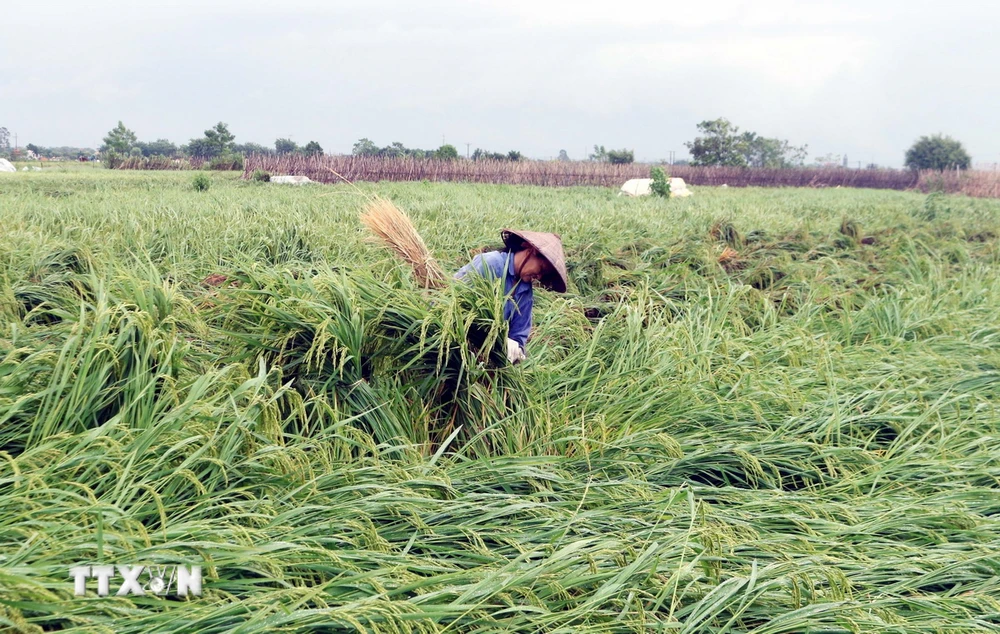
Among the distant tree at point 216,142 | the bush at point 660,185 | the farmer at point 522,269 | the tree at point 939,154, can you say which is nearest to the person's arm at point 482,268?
the farmer at point 522,269

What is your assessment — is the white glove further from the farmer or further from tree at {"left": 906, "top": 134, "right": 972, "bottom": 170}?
tree at {"left": 906, "top": 134, "right": 972, "bottom": 170}

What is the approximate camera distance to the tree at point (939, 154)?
4256 cm

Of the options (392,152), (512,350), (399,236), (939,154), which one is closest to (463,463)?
(512,350)

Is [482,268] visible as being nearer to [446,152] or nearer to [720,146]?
[446,152]

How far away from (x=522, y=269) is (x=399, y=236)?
71 centimetres

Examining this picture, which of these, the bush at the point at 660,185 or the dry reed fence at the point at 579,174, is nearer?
the bush at the point at 660,185

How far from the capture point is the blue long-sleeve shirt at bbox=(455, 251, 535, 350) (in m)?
3.33

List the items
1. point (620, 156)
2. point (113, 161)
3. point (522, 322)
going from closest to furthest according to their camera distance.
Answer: point (522, 322) → point (113, 161) → point (620, 156)

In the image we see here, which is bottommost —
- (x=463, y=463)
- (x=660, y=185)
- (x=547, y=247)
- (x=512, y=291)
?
(x=463, y=463)

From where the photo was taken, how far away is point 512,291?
3.28m

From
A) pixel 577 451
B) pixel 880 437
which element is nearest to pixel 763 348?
pixel 880 437

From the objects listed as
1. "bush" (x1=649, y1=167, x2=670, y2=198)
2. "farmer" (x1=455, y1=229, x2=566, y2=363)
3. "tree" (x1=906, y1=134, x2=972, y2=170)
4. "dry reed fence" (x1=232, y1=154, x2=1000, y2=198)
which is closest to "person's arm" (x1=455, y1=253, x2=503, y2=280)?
"farmer" (x1=455, y1=229, x2=566, y2=363)

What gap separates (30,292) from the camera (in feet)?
11.8

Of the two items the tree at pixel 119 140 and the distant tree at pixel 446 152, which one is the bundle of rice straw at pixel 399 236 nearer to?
the distant tree at pixel 446 152
